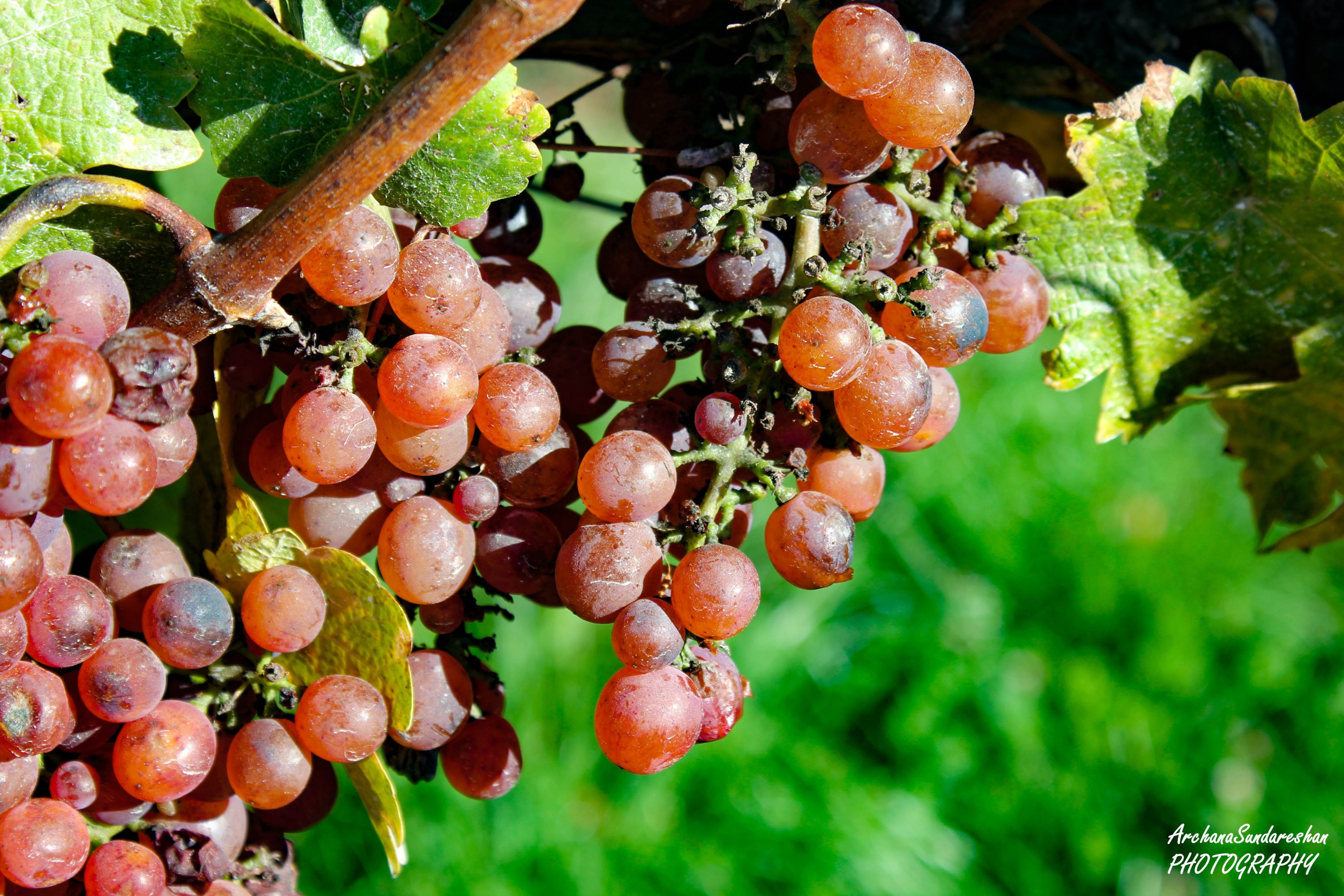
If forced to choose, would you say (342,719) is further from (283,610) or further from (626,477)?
(626,477)

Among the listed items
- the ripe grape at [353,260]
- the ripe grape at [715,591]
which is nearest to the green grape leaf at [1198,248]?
the ripe grape at [715,591]

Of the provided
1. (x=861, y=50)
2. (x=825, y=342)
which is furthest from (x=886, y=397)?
(x=861, y=50)

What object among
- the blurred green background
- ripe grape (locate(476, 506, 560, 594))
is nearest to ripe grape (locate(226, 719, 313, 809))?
ripe grape (locate(476, 506, 560, 594))

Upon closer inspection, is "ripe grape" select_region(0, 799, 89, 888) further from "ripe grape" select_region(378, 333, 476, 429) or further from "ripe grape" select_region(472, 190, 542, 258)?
"ripe grape" select_region(472, 190, 542, 258)

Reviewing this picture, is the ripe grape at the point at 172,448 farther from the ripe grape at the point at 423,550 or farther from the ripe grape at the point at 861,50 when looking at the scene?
the ripe grape at the point at 861,50

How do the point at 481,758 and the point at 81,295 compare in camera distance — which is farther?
the point at 481,758
